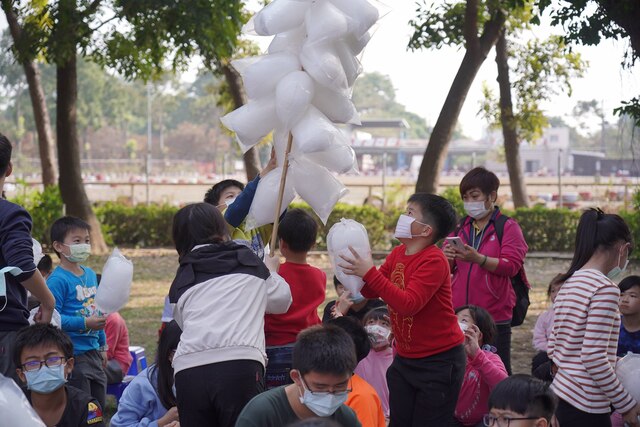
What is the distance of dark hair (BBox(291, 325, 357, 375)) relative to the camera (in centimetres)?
273

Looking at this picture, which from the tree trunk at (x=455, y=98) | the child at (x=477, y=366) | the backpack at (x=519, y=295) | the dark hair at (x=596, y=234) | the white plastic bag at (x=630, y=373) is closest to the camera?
the dark hair at (x=596, y=234)

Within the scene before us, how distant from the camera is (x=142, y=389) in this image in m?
3.78

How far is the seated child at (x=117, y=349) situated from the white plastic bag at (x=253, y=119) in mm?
2226

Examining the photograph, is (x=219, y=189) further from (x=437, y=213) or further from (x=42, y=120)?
(x=42, y=120)

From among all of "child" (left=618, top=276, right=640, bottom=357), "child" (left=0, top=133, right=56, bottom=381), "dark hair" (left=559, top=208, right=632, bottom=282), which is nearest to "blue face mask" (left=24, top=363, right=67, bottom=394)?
"child" (left=0, top=133, right=56, bottom=381)

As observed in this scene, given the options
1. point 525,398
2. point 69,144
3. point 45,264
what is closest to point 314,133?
point 525,398

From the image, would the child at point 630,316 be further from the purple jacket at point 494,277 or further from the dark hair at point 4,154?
the dark hair at point 4,154

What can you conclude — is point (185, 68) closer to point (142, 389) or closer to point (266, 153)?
point (142, 389)

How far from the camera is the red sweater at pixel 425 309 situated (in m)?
3.46

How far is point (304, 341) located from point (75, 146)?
1201 cm

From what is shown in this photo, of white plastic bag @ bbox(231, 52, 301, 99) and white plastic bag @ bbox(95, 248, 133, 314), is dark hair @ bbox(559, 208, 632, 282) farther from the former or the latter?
white plastic bag @ bbox(95, 248, 133, 314)

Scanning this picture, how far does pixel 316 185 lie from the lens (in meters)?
3.71

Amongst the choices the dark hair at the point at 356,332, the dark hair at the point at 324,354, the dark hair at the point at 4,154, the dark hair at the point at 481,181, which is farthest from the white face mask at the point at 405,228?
the dark hair at the point at 4,154

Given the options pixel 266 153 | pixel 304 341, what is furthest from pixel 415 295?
pixel 266 153
